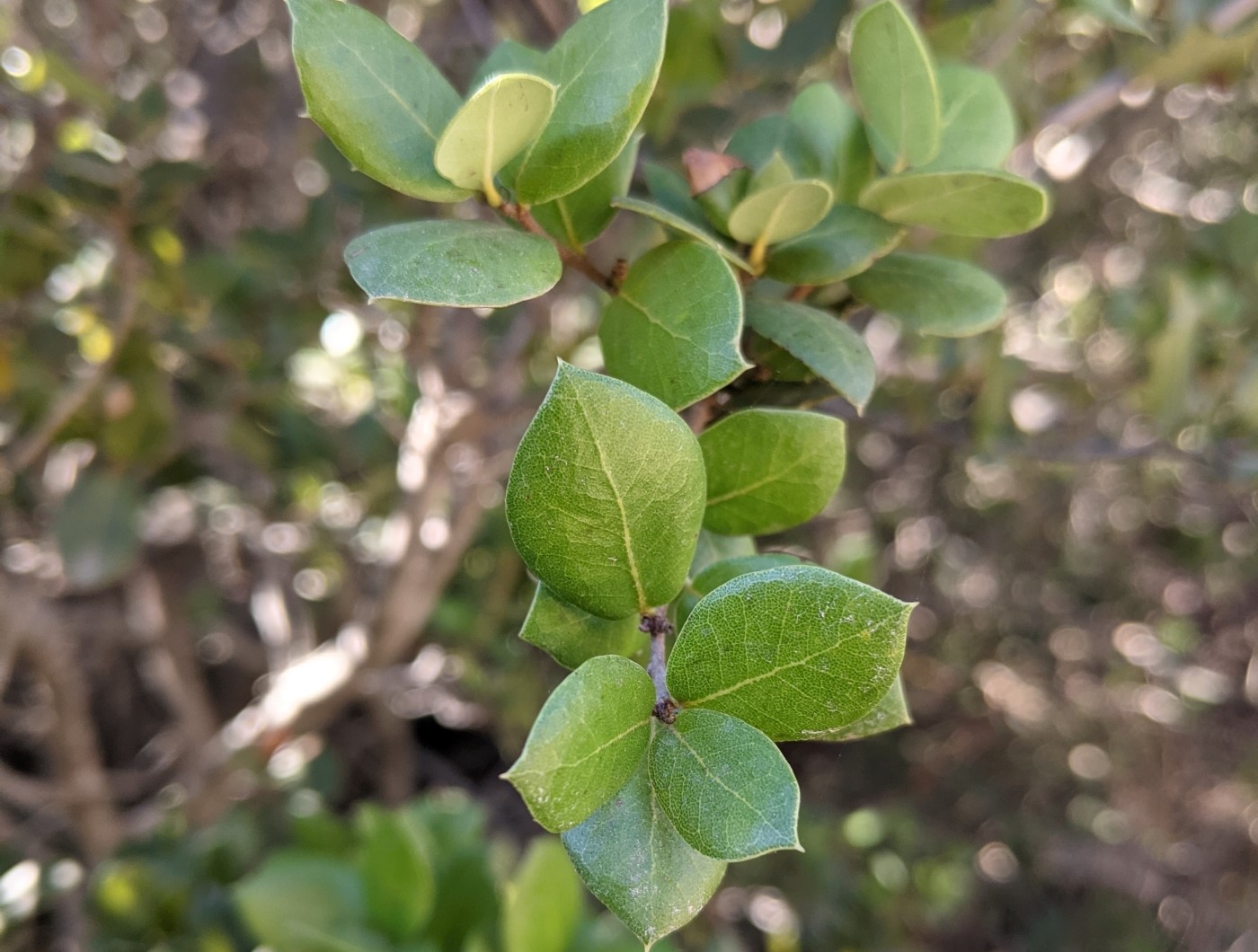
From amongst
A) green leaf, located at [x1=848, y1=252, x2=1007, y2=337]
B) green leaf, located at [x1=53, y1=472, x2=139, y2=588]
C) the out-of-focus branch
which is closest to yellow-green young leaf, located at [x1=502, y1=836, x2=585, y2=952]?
green leaf, located at [x1=848, y1=252, x2=1007, y2=337]

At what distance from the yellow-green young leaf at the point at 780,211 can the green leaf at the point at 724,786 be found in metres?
0.24

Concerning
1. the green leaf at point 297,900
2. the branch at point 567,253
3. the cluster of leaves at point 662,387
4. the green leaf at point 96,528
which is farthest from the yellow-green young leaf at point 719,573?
the green leaf at point 96,528

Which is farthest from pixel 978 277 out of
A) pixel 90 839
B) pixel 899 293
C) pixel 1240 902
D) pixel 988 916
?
pixel 1240 902

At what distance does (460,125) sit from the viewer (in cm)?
37

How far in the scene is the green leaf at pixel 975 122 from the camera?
Result: 547 mm

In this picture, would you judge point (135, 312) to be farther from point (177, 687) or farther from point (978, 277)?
point (978, 277)

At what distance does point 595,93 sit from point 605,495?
0.18 m

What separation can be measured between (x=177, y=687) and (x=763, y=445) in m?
1.51

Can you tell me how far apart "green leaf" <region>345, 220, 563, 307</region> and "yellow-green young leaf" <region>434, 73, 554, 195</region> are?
24mm

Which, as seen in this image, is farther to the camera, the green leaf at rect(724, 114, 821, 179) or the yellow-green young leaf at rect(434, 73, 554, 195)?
the green leaf at rect(724, 114, 821, 179)

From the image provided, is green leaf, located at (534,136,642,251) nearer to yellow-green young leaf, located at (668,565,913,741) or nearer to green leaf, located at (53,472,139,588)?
yellow-green young leaf, located at (668,565,913,741)

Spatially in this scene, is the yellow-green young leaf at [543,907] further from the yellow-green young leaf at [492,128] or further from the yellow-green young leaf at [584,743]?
the yellow-green young leaf at [492,128]

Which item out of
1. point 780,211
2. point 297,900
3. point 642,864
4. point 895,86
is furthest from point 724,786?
point 297,900

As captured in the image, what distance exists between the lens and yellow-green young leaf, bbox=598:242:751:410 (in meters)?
0.37
